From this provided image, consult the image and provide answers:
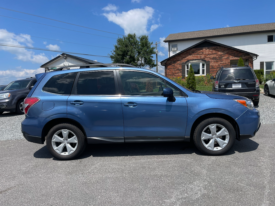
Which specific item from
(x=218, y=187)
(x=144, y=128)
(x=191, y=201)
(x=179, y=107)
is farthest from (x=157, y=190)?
(x=179, y=107)

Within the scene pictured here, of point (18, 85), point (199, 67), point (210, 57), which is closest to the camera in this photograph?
point (18, 85)

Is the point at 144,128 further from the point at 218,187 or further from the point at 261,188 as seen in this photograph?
the point at 261,188

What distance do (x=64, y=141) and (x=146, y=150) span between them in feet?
5.70

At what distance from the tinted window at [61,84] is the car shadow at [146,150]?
1439mm

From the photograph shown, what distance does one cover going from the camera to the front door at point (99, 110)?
3891 millimetres

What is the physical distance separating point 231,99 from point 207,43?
20802 millimetres

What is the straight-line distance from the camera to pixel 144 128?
12.8 feet

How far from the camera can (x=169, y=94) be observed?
3.76 meters

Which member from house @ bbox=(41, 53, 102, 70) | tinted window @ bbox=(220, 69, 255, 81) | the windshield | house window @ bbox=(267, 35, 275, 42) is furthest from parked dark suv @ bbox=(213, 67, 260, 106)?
house @ bbox=(41, 53, 102, 70)

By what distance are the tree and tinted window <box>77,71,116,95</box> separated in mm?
39270

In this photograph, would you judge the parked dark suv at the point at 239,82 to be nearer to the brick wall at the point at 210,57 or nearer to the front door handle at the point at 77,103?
the front door handle at the point at 77,103

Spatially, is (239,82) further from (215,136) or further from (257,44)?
(257,44)

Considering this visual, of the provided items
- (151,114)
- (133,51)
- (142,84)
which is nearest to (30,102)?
(142,84)

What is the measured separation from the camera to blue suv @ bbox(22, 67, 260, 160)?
388 centimetres
